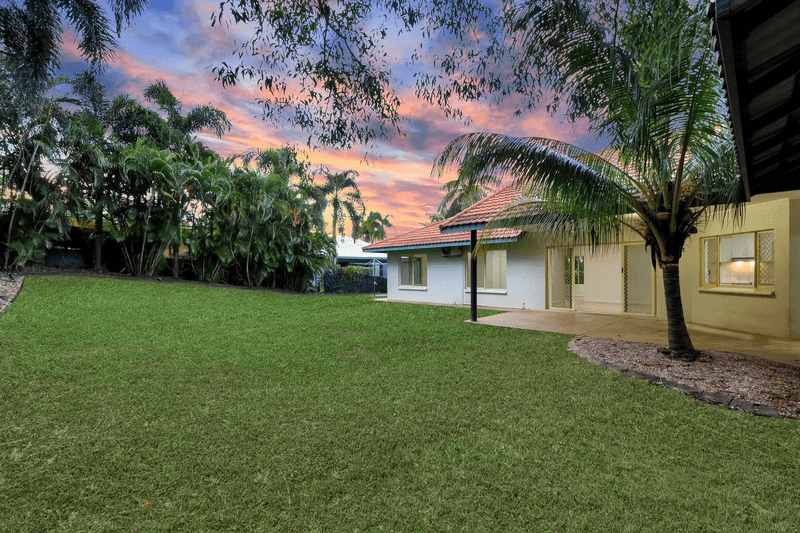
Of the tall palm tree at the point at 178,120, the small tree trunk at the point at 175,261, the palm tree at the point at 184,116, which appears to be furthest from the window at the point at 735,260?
the palm tree at the point at 184,116

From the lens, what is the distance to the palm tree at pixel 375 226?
4347 centimetres

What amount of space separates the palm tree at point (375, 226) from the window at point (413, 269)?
26.5m

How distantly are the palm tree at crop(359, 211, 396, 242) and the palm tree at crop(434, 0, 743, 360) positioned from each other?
124ft

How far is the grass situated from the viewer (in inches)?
87.5

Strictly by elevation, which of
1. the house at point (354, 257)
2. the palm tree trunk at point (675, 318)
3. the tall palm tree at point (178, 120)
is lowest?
the palm tree trunk at point (675, 318)

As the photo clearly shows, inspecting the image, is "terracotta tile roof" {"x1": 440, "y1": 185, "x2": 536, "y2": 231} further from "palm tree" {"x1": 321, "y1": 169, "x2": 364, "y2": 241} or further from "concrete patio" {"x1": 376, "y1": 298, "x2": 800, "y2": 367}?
"palm tree" {"x1": 321, "y1": 169, "x2": 364, "y2": 241}

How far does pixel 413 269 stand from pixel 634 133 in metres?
12.4

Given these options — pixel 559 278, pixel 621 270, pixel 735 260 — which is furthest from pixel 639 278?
pixel 735 260

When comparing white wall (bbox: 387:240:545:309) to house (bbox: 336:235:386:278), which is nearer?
white wall (bbox: 387:240:545:309)

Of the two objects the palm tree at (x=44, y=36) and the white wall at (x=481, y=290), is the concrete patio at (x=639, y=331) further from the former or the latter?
the palm tree at (x=44, y=36)

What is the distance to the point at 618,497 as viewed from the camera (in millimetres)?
2373

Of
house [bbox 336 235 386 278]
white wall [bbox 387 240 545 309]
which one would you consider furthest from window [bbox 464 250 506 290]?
house [bbox 336 235 386 278]

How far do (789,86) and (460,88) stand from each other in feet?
13.7

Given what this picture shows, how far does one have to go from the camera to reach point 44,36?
736 centimetres
